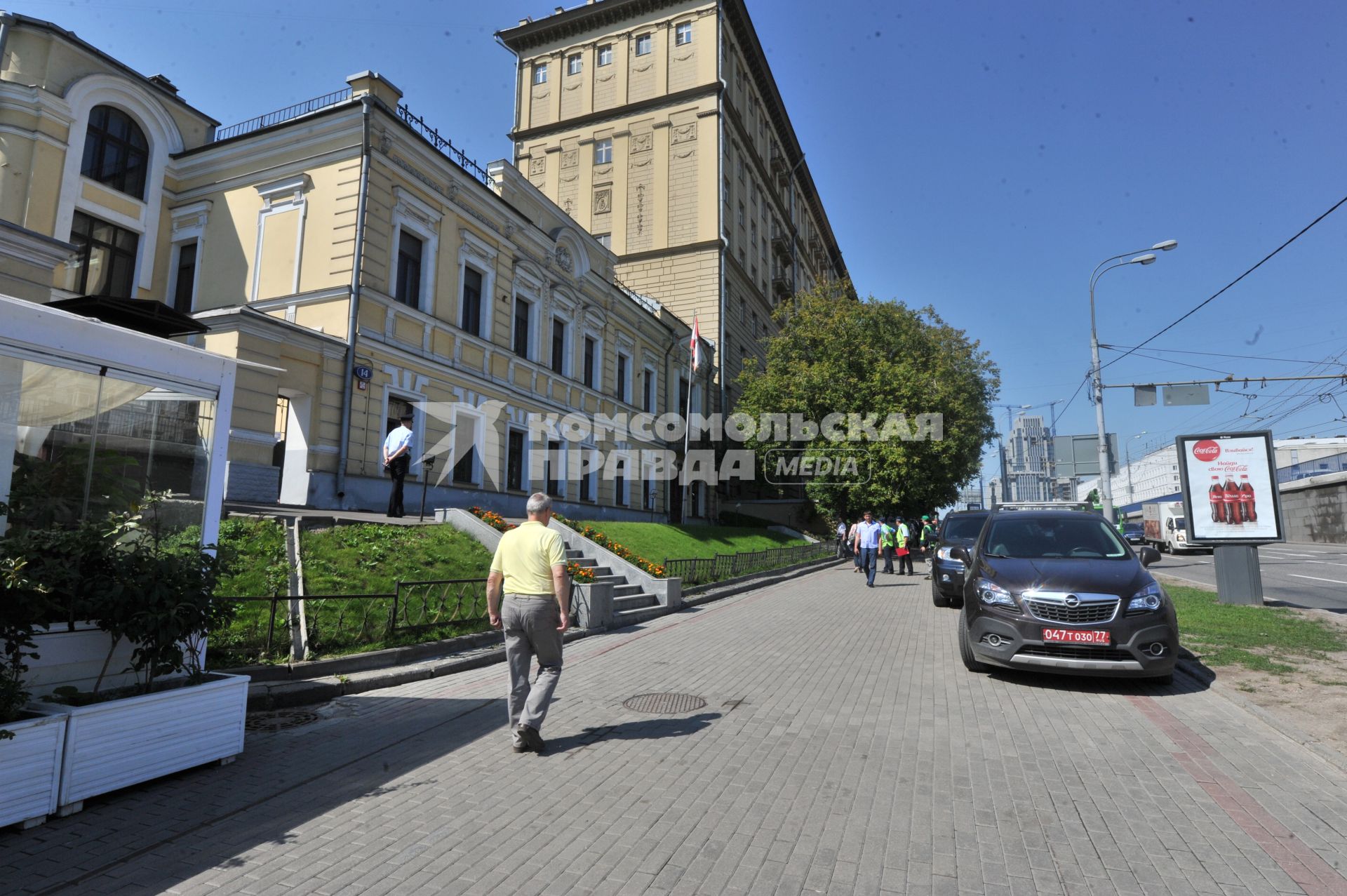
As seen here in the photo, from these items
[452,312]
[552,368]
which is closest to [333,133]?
[452,312]

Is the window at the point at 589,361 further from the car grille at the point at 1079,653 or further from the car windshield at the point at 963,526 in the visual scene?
the car grille at the point at 1079,653

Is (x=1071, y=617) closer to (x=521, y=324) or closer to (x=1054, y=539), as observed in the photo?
(x=1054, y=539)

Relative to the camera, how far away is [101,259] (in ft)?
63.8

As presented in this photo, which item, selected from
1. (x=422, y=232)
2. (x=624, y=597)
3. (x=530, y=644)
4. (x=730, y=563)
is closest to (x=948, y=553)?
(x=624, y=597)

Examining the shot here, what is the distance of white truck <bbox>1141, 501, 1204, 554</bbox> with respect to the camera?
40.8 metres

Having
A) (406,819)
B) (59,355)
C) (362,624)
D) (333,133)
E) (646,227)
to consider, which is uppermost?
(646,227)

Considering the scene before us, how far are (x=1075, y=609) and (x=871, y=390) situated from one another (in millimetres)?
27569

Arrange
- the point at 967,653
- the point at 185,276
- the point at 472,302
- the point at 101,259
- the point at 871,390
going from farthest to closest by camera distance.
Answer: the point at 871,390
the point at 472,302
the point at 185,276
the point at 101,259
the point at 967,653

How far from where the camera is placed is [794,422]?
115ft

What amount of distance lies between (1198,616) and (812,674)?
23.5ft

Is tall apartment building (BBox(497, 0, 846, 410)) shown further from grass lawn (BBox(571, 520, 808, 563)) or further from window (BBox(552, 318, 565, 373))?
window (BBox(552, 318, 565, 373))

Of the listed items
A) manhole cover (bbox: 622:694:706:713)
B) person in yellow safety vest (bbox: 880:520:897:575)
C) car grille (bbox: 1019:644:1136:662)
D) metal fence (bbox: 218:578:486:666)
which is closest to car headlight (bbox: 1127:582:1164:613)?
car grille (bbox: 1019:644:1136:662)

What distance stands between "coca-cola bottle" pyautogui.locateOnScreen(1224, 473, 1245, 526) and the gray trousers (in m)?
13.0

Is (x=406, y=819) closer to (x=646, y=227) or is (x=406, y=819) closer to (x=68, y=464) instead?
(x=68, y=464)
